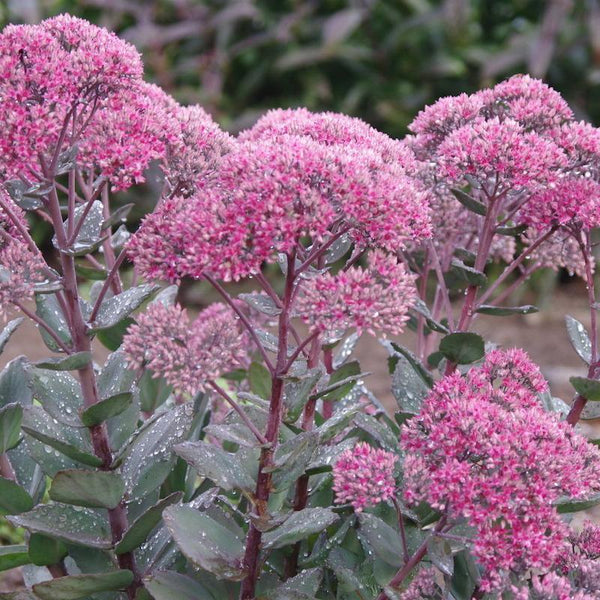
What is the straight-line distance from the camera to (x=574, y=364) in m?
5.00

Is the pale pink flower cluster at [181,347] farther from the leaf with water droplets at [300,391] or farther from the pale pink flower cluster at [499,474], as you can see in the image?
the pale pink flower cluster at [499,474]

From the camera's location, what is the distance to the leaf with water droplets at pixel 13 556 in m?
1.77

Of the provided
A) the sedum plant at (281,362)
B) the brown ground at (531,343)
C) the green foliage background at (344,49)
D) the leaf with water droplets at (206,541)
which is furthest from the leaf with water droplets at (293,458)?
the green foliage background at (344,49)

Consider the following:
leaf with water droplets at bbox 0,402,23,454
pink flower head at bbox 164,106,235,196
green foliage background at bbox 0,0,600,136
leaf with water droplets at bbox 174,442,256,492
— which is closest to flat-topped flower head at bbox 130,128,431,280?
pink flower head at bbox 164,106,235,196

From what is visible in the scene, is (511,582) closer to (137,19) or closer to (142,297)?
(142,297)

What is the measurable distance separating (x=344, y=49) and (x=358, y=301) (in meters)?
4.70

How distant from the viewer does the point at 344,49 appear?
576 centimetres

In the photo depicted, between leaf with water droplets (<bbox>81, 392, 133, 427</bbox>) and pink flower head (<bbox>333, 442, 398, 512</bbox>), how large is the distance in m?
0.38

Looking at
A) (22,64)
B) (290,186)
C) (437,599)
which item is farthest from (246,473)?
(22,64)

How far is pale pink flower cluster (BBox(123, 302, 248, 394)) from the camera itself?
1.38 metres

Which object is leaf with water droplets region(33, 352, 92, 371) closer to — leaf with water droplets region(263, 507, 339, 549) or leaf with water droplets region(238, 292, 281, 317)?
leaf with water droplets region(238, 292, 281, 317)

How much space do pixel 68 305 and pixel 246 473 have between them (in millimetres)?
443

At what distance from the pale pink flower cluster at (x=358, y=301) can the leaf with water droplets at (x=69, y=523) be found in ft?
2.11

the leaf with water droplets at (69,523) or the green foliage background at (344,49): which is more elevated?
the green foliage background at (344,49)
